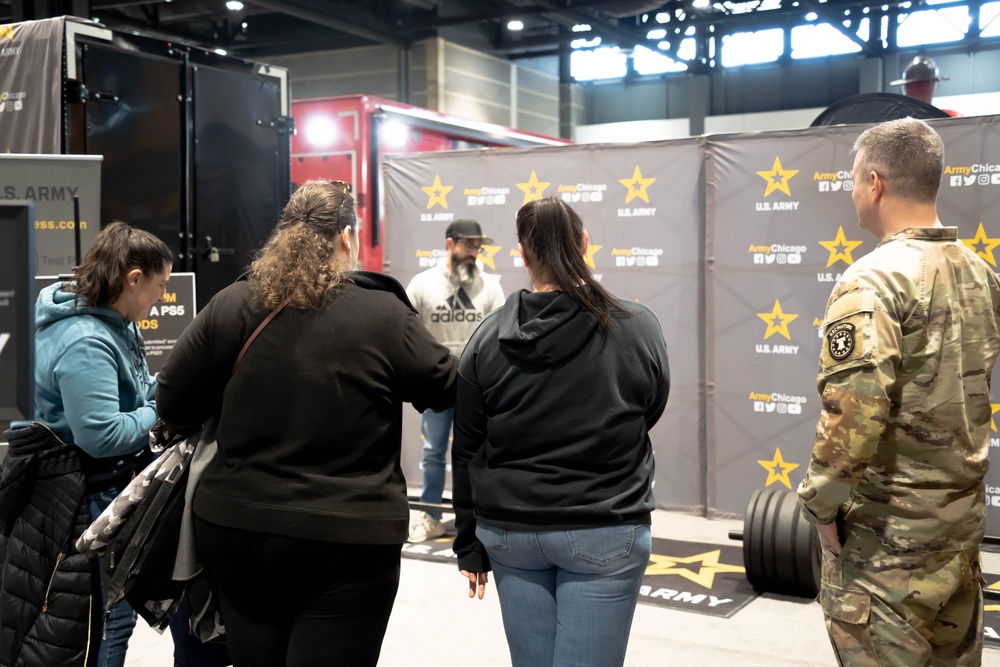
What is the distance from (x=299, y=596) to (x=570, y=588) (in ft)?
1.94

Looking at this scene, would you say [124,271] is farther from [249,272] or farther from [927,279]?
[927,279]

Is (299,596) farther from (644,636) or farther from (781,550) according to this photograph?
(781,550)

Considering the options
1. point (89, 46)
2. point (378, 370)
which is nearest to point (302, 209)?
point (378, 370)

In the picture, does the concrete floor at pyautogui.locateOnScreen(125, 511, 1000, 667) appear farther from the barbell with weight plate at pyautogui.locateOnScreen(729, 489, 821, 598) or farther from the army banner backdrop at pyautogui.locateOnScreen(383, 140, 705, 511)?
the army banner backdrop at pyautogui.locateOnScreen(383, 140, 705, 511)

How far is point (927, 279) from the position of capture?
7.16ft

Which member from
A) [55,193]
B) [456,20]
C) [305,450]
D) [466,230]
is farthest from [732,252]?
[456,20]

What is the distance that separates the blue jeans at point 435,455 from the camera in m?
5.91

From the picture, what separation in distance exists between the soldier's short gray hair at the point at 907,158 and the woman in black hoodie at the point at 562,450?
0.63 m

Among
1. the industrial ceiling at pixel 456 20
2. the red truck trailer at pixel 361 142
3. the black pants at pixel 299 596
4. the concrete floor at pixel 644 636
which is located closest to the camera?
the black pants at pixel 299 596

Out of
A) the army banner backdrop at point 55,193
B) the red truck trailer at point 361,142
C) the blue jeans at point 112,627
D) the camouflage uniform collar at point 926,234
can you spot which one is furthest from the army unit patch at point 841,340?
the red truck trailer at point 361,142

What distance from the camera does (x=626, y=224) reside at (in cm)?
640

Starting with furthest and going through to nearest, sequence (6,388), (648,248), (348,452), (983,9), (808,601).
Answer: (983,9) < (648,248) < (808,601) < (348,452) < (6,388)

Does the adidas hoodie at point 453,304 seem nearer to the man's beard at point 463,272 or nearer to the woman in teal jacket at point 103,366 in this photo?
the man's beard at point 463,272

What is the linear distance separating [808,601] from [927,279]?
2.85 m
